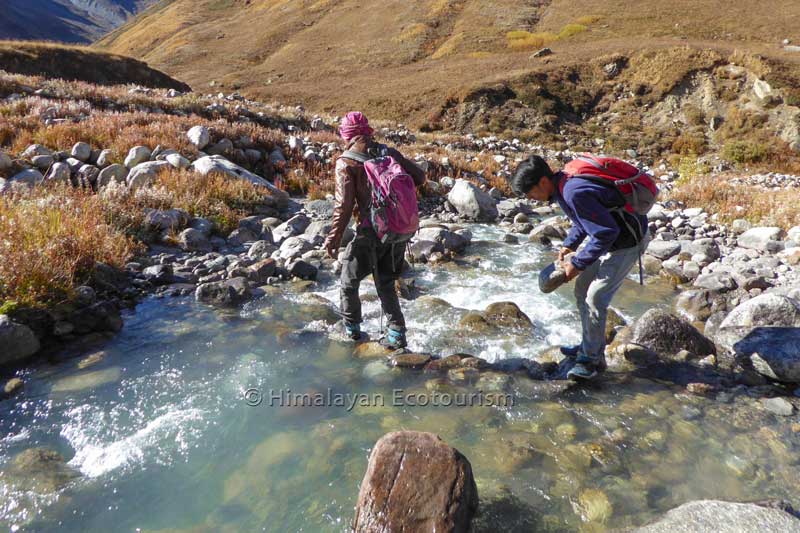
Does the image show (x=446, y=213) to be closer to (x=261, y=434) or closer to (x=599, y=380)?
(x=599, y=380)

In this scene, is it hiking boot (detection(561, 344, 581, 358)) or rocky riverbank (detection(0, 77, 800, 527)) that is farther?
hiking boot (detection(561, 344, 581, 358))

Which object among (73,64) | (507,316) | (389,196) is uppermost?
(73,64)

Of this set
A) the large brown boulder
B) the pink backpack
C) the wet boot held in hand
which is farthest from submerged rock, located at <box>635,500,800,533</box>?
the pink backpack

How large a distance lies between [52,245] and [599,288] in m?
6.97

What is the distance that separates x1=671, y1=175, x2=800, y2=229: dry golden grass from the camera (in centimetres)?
1055

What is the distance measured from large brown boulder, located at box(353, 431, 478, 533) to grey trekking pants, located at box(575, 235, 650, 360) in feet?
7.47

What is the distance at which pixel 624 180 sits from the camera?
4000 mm

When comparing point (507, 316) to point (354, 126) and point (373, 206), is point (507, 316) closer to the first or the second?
point (373, 206)

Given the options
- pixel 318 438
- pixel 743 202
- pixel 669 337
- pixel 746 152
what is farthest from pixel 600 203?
pixel 746 152

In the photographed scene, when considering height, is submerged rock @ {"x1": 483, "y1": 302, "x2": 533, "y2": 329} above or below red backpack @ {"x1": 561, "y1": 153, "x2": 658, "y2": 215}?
below

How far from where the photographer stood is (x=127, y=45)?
101312 millimetres

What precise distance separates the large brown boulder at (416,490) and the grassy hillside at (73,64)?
35.8 m

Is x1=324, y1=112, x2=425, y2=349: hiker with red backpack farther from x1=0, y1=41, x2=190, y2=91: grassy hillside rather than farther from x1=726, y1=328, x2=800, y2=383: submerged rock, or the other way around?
x1=0, y1=41, x2=190, y2=91: grassy hillside

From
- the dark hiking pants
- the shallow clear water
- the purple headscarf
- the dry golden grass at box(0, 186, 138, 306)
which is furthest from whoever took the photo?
the dry golden grass at box(0, 186, 138, 306)
